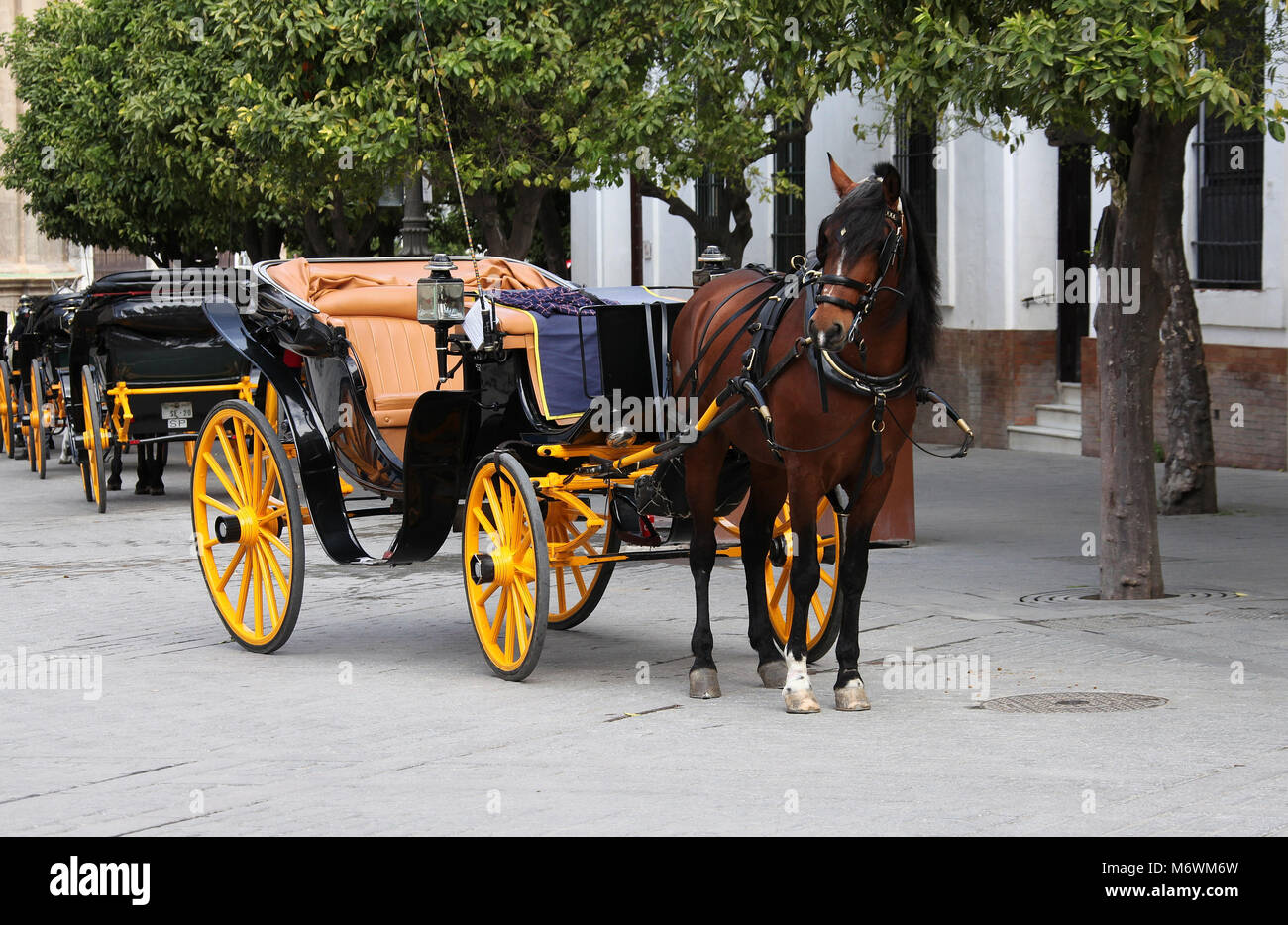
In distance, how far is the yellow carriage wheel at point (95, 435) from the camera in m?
16.0

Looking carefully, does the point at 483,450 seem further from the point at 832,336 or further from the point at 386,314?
the point at 832,336

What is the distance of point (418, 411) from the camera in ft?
28.1

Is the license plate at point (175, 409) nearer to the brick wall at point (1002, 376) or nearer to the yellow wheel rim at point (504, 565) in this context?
the yellow wheel rim at point (504, 565)

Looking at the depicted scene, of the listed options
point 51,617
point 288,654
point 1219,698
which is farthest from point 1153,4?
point 51,617

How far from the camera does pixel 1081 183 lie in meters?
21.0

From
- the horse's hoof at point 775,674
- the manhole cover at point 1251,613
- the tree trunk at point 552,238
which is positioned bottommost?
the manhole cover at point 1251,613

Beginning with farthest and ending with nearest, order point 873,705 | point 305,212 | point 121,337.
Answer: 1. point 305,212
2. point 121,337
3. point 873,705

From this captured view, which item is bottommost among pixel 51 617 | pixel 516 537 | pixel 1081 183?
pixel 51 617

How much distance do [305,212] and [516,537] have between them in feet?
61.1

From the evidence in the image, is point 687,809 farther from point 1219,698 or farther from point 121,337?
point 121,337

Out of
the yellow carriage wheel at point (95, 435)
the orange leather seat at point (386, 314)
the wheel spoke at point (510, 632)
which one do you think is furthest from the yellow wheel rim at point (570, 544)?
the yellow carriage wheel at point (95, 435)

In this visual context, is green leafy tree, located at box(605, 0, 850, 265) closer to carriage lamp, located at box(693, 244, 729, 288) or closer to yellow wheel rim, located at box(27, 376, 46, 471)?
carriage lamp, located at box(693, 244, 729, 288)

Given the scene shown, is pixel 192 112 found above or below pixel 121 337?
above

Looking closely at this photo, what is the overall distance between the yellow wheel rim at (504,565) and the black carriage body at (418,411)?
326mm
